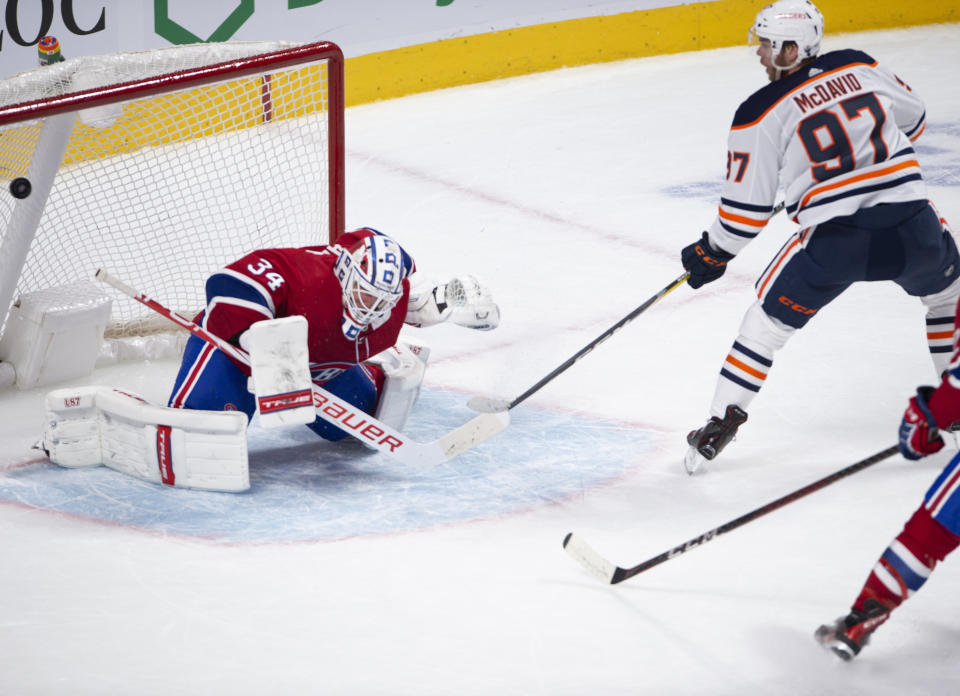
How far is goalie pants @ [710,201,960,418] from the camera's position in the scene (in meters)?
2.74

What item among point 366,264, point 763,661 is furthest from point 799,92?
point 763,661

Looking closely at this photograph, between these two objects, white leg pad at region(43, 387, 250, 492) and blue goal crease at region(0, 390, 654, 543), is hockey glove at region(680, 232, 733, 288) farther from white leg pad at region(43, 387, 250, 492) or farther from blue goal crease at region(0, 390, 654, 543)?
white leg pad at region(43, 387, 250, 492)

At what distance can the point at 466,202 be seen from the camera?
5.18m

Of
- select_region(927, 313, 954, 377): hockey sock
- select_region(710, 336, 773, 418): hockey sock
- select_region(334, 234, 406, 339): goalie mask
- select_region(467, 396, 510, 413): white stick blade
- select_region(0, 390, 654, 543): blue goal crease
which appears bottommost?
select_region(0, 390, 654, 543): blue goal crease

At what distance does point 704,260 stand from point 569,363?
49 cm

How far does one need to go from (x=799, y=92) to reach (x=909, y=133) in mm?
387

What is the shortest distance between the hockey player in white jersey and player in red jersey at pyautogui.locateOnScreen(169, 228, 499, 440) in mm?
745

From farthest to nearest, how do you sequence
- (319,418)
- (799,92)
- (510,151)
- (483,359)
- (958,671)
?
1. (510,151)
2. (483,359)
3. (319,418)
4. (799,92)
5. (958,671)

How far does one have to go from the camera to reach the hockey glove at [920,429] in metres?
2.04

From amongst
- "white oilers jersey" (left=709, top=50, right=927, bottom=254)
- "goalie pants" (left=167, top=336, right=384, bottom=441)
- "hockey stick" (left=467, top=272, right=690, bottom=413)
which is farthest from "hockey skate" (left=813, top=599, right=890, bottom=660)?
"goalie pants" (left=167, top=336, right=384, bottom=441)

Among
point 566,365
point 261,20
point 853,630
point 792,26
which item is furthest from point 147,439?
point 261,20

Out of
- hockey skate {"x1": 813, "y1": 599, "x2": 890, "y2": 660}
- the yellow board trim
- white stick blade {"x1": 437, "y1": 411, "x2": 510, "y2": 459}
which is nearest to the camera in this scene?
hockey skate {"x1": 813, "y1": 599, "x2": 890, "y2": 660}

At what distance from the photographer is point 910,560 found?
6.86ft

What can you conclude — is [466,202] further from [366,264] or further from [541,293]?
[366,264]
